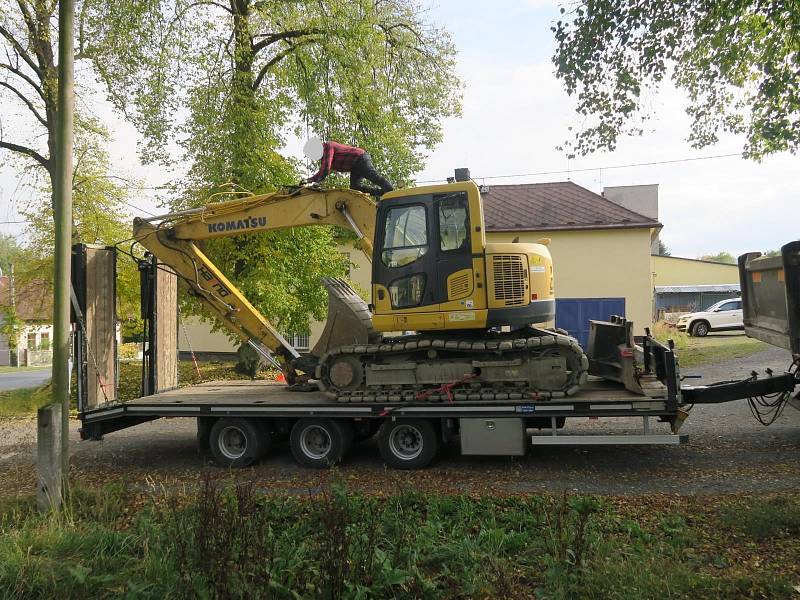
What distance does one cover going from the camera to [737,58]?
31.2 ft

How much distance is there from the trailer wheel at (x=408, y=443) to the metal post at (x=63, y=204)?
3.70m

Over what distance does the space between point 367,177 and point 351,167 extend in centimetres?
27

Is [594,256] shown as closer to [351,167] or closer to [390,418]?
[351,167]

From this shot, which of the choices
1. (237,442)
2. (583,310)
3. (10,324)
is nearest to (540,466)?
(237,442)

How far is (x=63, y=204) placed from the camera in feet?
20.6

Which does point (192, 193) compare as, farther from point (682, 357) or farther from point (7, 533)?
point (682, 357)

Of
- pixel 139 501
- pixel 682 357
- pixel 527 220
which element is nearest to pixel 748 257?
pixel 139 501

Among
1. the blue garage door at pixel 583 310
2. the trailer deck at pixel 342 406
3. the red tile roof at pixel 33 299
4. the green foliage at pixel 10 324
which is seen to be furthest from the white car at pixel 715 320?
the green foliage at pixel 10 324

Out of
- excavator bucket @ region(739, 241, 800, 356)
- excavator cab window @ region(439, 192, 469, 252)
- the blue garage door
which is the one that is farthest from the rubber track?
the blue garage door

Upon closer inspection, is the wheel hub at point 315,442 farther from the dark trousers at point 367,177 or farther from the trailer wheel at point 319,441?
the dark trousers at point 367,177

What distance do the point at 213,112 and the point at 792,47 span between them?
1214cm

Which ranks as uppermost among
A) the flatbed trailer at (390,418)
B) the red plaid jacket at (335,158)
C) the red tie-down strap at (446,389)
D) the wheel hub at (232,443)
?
the red plaid jacket at (335,158)

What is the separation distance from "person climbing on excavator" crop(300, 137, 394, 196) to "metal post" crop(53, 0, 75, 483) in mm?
3224

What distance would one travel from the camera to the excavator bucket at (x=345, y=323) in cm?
903
